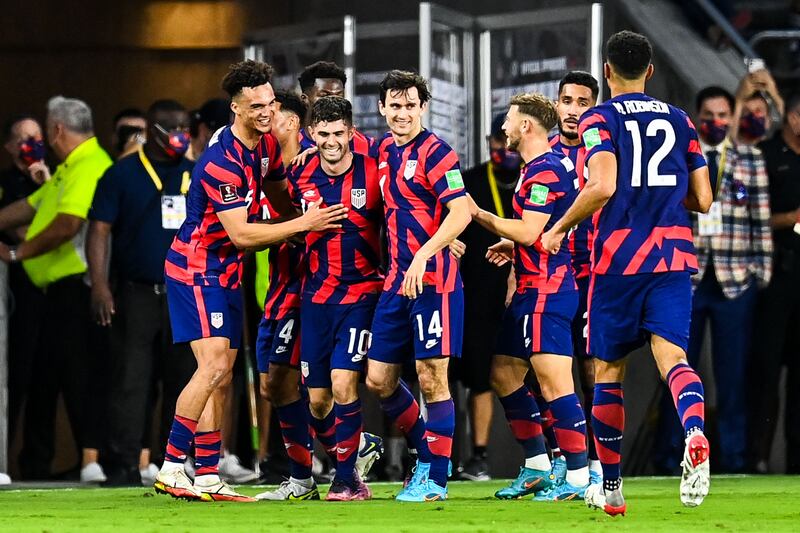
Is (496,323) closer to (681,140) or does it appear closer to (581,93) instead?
(581,93)

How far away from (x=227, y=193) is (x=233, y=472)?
3582mm

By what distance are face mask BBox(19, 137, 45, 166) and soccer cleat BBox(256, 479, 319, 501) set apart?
406cm

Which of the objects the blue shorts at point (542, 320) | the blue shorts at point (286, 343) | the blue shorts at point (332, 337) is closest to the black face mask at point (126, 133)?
the blue shorts at point (286, 343)

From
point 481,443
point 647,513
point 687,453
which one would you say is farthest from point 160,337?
point 687,453

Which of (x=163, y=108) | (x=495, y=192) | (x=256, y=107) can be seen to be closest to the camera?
(x=256, y=107)

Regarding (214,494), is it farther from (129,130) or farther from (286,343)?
(129,130)

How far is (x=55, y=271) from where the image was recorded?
11164 millimetres

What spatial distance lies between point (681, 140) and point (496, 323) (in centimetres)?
440

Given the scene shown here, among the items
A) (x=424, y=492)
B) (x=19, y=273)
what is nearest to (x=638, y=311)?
(x=424, y=492)

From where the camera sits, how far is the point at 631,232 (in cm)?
676

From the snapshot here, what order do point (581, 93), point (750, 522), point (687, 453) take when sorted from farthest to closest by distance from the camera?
1. point (581, 93)
2. point (750, 522)
3. point (687, 453)

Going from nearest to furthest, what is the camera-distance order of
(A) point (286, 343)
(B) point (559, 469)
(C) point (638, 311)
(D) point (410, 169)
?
1. (C) point (638, 311)
2. (D) point (410, 169)
3. (A) point (286, 343)
4. (B) point (559, 469)

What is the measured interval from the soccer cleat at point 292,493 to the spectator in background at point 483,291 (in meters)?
2.42

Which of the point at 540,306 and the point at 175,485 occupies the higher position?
the point at 540,306
